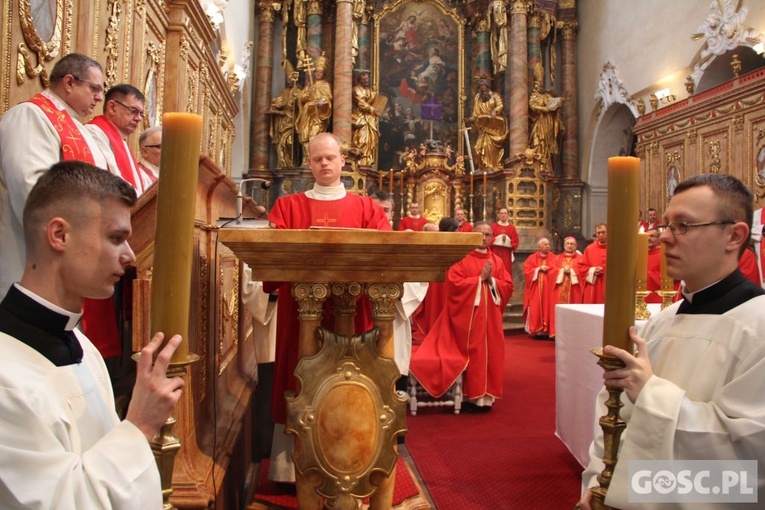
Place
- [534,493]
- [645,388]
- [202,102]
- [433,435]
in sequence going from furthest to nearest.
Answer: [202,102], [433,435], [534,493], [645,388]

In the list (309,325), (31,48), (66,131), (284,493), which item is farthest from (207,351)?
(31,48)

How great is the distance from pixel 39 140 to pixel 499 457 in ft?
10.9

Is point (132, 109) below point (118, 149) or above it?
above

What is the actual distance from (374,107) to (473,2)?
4199 mm

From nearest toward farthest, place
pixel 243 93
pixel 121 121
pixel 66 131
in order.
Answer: pixel 66 131 → pixel 121 121 → pixel 243 93

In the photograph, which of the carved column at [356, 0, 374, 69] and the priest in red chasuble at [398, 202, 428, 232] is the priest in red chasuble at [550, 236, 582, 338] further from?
the carved column at [356, 0, 374, 69]

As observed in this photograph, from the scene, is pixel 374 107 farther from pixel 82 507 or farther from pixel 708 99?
A: pixel 82 507

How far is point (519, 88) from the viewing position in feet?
45.9

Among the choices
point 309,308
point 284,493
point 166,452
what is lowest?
point 284,493

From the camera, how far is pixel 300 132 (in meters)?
13.6

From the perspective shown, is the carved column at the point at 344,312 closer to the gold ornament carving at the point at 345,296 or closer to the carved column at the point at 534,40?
the gold ornament carving at the point at 345,296

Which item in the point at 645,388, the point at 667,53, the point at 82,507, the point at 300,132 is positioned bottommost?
the point at 82,507

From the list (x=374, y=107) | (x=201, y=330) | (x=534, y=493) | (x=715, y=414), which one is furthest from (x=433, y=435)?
(x=374, y=107)

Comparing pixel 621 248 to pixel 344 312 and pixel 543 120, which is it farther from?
pixel 543 120
